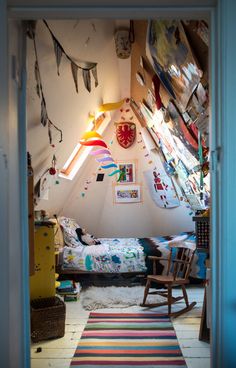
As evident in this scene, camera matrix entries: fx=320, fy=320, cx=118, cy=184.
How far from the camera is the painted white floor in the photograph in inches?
97.5

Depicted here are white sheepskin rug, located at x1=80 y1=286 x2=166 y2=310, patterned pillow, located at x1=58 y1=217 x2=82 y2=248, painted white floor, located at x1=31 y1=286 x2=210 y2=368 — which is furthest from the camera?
patterned pillow, located at x1=58 y1=217 x2=82 y2=248

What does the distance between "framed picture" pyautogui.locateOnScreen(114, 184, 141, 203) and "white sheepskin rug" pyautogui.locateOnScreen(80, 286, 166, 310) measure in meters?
1.98

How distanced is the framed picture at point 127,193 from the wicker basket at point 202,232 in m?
3.38

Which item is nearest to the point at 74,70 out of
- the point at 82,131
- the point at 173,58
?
the point at 173,58

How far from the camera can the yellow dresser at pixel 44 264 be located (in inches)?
119

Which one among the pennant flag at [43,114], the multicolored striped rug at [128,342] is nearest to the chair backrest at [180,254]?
the multicolored striped rug at [128,342]

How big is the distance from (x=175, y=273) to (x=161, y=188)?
2.18m

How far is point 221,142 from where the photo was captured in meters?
1.15

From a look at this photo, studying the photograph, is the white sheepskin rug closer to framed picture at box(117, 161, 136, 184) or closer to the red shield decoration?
framed picture at box(117, 161, 136, 184)

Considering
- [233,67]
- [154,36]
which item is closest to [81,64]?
[154,36]

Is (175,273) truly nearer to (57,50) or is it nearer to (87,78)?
(87,78)

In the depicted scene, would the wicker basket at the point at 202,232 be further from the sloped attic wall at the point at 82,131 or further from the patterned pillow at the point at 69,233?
the patterned pillow at the point at 69,233

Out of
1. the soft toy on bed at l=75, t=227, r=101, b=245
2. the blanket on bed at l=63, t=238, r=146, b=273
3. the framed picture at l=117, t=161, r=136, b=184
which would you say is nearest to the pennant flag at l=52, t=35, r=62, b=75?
the blanket on bed at l=63, t=238, r=146, b=273

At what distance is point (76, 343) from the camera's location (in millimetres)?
2811
